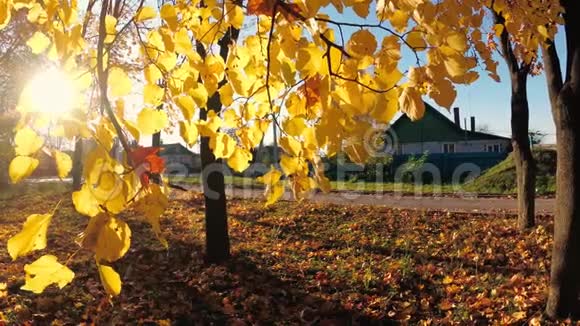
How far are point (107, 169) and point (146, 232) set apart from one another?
7.55 metres

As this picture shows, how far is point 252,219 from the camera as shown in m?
9.34

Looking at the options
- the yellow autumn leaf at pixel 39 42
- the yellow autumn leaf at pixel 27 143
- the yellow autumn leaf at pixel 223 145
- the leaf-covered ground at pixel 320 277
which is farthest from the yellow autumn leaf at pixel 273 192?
the leaf-covered ground at pixel 320 277

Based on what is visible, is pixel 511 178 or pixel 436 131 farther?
pixel 436 131

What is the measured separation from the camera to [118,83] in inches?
60.4

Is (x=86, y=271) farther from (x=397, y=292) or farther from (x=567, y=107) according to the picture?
(x=567, y=107)

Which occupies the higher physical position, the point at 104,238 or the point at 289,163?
the point at 289,163

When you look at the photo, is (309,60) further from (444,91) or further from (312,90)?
(444,91)

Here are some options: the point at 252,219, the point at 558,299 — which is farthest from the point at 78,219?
the point at 558,299

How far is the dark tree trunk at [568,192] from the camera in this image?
3.90m

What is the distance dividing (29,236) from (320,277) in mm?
4726

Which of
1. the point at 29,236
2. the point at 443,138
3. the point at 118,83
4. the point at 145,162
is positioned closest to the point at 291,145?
the point at 145,162

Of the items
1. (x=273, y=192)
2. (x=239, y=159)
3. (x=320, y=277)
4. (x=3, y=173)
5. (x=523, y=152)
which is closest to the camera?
(x=273, y=192)

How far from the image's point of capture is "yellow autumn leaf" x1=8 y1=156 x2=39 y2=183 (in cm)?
115

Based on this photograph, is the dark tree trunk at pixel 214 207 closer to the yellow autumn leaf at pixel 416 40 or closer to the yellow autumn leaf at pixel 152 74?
the yellow autumn leaf at pixel 152 74
